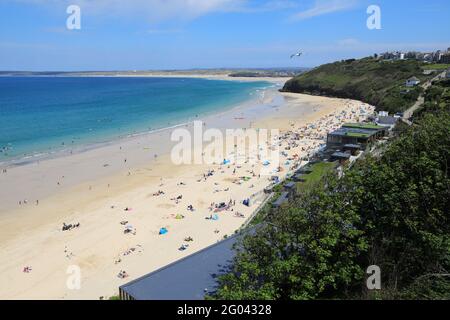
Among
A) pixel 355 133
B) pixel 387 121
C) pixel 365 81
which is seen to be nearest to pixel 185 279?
pixel 355 133

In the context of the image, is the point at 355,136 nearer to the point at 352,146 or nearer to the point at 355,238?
the point at 352,146

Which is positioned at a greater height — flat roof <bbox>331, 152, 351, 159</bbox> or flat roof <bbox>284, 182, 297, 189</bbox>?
flat roof <bbox>331, 152, 351, 159</bbox>

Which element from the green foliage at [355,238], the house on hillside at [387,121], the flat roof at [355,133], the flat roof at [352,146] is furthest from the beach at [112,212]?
the green foliage at [355,238]

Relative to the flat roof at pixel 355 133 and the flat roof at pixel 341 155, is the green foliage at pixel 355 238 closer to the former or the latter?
the flat roof at pixel 341 155

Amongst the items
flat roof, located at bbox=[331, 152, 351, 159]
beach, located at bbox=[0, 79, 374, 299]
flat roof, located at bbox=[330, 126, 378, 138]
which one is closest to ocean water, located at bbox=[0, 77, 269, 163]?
beach, located at bbox=[0, 79, 374, 299]

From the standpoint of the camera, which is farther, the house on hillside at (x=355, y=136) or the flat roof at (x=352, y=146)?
the house on hillside at (x=355, y=136)

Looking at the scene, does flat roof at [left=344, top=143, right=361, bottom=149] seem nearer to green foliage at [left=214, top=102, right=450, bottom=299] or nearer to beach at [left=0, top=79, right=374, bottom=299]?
beach at [left=0, top=79, right=374, bottom=299]

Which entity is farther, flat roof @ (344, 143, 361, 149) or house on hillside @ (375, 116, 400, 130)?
house on hillside @ (375, 116, 400, 130)
